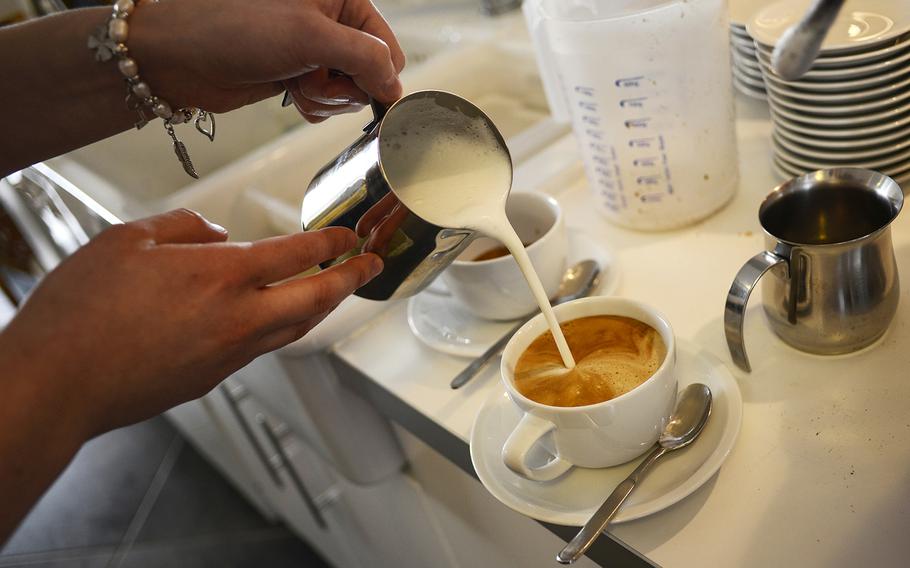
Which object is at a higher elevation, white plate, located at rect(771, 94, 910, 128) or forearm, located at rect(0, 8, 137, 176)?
forearm, located at rect(0, 8, 137, 176)

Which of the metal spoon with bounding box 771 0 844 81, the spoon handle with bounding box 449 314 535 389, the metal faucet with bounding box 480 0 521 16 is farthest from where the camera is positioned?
the metal faucet with bounding box 480 0 521 16

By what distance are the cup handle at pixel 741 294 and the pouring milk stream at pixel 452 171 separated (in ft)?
0.45

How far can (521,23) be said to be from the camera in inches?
59.8

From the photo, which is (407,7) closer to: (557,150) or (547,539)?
(557,150)

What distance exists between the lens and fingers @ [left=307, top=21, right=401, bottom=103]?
26.3 inches

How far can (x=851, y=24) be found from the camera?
796mm

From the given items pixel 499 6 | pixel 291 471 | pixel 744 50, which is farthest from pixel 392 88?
pixel 499 6

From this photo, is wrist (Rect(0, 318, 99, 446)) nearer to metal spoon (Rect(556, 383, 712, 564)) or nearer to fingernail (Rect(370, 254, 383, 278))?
fingernail (Rect(370, 254, 383, 278))

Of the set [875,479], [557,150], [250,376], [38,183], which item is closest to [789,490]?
[875,479]

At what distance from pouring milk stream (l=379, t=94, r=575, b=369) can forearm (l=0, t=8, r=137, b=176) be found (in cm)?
32

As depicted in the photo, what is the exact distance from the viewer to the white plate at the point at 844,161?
0.81 m

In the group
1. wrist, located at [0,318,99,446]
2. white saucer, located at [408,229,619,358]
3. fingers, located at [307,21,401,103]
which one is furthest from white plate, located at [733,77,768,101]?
wrist, located at [0,318,99,446]

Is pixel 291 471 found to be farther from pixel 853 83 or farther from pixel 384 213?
pixel 853 83

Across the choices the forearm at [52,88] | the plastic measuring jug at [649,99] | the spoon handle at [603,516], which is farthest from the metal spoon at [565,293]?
the forearm at [52,88]
